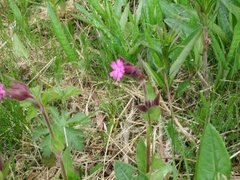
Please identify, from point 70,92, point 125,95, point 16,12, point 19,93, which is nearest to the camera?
point 19,93

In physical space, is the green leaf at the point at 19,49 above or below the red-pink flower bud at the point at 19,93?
below

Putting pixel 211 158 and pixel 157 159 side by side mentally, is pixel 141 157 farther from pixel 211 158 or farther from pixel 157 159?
pixel 211 158

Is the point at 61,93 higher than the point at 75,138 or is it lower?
higher

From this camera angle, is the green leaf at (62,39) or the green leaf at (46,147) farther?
the green leaf at (62,39)

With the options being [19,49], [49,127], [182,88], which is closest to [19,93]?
[49,127]

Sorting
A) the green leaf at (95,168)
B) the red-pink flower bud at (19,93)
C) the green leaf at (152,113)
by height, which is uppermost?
the red-pink flower bud at (19,93)

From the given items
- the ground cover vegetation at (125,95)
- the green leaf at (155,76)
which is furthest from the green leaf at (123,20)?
the green leaf at (155,76)

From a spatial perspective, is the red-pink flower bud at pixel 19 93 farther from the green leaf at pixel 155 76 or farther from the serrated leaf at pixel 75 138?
the green leaf at pixel 155 76

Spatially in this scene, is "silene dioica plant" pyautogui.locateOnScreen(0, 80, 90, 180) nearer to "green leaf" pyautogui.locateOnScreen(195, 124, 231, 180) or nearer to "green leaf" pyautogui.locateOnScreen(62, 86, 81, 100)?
"green leaf" pyautogui.locateOnScreen(62, 86, 81, 100)
